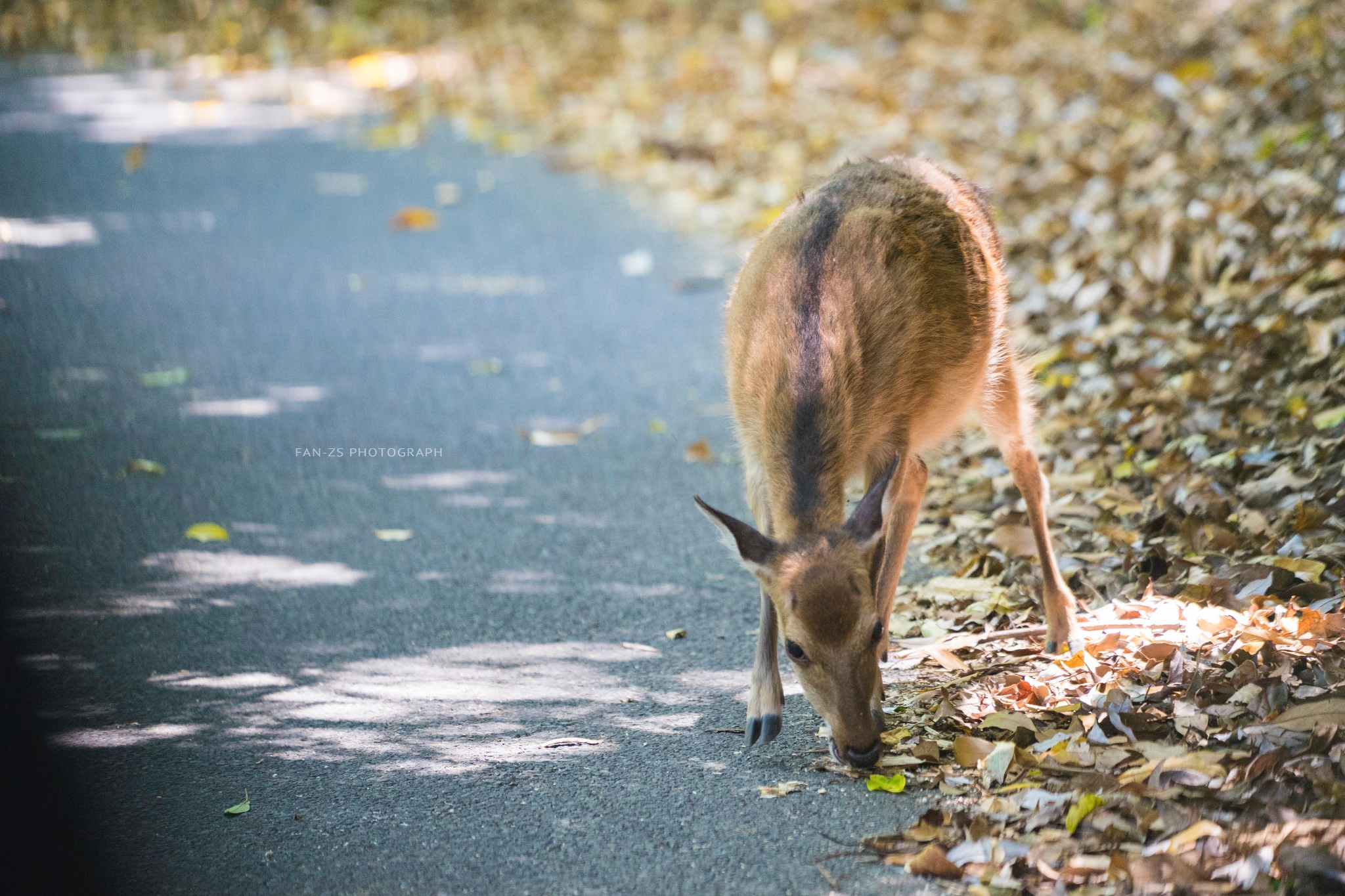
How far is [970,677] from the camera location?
4.20 m

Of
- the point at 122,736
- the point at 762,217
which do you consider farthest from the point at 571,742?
the point at 762,217

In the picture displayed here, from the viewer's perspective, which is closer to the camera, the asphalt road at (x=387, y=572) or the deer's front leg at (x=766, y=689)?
the asphalt road at (x=387, y=572)

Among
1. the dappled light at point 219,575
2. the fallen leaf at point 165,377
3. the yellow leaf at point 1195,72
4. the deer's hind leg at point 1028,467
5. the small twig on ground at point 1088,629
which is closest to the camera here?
the small twig on ground at point 1088,629

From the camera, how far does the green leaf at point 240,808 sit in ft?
11.7

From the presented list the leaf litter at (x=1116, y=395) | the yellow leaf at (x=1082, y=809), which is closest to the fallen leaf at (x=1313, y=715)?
the leaf litter at (x=1116, y=395)

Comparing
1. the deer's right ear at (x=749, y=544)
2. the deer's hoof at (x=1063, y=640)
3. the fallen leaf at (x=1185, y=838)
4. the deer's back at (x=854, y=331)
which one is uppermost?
the deer's back at (x=854, y=331)

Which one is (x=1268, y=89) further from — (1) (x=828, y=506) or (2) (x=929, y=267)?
(1) (x=828, y=506)

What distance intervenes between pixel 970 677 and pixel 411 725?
184cm

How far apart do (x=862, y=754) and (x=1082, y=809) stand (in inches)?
23.4

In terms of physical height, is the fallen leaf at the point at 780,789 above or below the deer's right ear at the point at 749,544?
below

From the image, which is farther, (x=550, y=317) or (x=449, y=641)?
(x=550, y=317)

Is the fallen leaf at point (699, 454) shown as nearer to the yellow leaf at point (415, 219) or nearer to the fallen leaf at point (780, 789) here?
the fallen leaf at point (780, 789)

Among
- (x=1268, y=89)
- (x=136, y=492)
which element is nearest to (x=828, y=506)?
(x=136, y=492)

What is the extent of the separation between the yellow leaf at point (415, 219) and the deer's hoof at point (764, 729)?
259 inches
